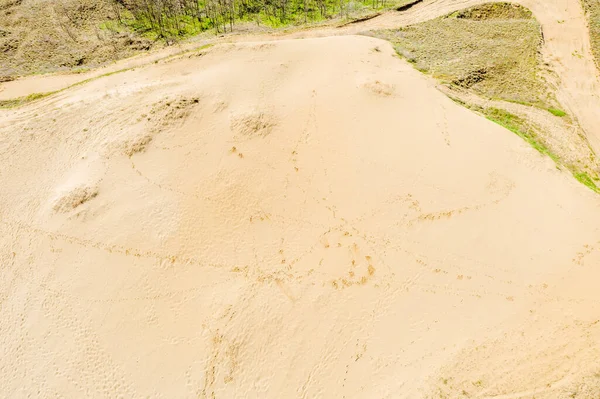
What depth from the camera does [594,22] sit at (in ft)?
102

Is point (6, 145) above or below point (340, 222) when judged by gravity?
above

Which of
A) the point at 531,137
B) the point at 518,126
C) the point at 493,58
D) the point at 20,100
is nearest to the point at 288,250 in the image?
the point at 531,137

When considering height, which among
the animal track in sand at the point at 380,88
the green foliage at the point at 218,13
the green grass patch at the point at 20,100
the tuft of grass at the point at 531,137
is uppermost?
the green foliage at the point at 218,13

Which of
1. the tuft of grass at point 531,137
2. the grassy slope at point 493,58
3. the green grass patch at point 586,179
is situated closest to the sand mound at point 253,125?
the grassy slope at point 493,58

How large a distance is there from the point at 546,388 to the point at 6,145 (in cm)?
2973

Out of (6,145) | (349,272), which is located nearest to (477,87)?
(349,272)

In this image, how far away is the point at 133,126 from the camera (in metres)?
21.0

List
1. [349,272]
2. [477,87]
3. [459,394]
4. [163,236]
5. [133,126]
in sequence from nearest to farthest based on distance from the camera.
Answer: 1. [459,394]
2. [349,272]
3. [163,236]
4. [133,126]
5. [477,87]

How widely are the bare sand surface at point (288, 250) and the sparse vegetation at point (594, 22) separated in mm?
14520

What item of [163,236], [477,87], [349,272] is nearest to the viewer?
[349,272]

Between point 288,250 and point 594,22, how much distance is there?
34305 millimetres

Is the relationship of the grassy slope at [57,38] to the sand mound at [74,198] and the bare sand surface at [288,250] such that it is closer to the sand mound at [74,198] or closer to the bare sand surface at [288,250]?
the bare sand surface at [288,250]

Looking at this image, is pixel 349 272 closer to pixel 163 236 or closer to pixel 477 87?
pixel 163 236

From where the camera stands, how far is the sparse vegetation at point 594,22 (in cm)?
2859
